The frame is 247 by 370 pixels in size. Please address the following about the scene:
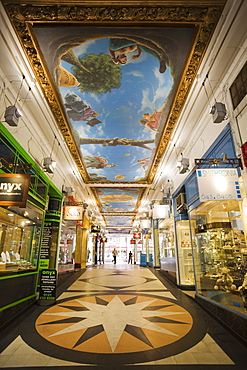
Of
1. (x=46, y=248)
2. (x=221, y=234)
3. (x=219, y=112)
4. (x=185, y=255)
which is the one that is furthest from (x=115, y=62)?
(x=185, y=255)

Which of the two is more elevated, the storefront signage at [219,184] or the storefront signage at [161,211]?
the storefront signage at [161,211]

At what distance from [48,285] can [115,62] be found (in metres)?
5.25

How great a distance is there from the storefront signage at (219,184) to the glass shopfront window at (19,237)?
12.7 ft

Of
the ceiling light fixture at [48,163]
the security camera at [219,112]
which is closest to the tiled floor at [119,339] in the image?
the ceiling light fixture at [48,163]

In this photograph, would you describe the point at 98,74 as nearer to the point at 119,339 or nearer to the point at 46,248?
the point at 119,339

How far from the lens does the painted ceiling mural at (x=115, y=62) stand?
131 inches

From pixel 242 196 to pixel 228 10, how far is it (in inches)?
Result: 111

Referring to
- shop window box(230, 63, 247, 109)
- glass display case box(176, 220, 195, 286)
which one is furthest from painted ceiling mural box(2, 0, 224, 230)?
glass display case box(176, 220, 195, 286)

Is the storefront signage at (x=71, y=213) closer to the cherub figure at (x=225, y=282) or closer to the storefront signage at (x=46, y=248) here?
the storefront signage at (x=46, y=248)

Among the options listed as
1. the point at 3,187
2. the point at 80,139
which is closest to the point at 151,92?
the point at 80,139

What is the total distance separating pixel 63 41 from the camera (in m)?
3.81

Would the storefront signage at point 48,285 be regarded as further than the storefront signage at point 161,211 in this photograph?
No

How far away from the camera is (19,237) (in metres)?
5.40

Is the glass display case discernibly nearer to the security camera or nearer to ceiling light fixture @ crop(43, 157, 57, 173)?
the security camera
